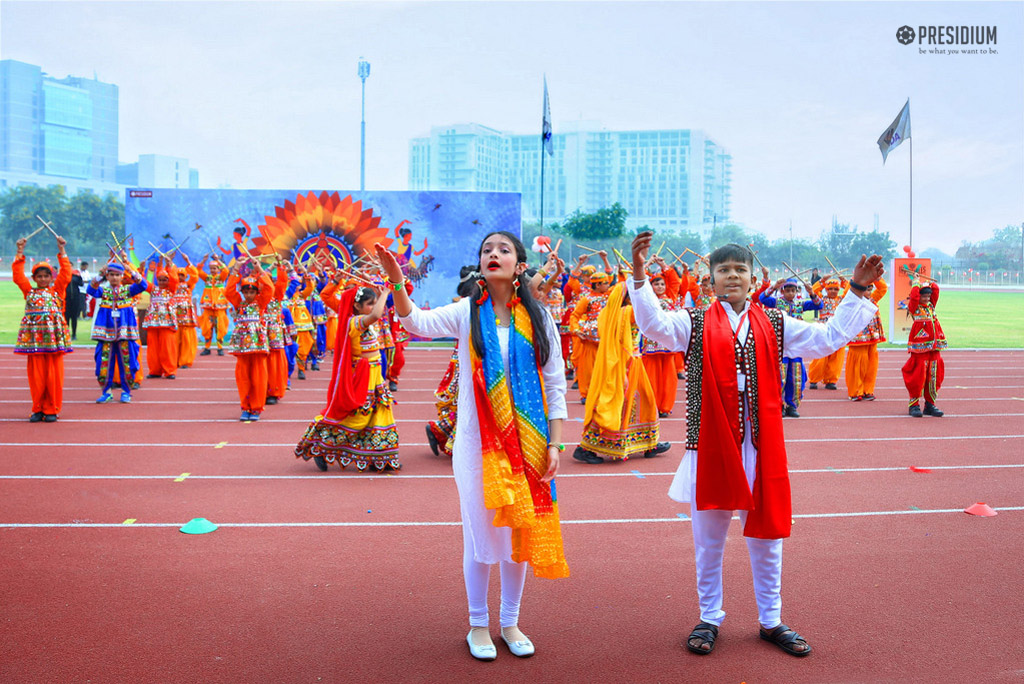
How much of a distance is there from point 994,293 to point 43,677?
49.7 m

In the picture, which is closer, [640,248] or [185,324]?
[640,248]

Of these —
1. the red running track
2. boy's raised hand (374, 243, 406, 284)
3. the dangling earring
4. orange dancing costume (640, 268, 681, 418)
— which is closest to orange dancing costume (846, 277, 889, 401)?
orange dancing costume (640, 268, 681, 418)

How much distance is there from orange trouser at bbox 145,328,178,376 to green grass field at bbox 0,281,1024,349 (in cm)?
716

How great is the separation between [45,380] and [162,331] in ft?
15.1

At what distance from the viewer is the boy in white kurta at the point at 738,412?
146 inches

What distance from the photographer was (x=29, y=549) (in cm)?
532

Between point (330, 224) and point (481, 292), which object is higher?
point (330, 224)

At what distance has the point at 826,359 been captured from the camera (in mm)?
14227

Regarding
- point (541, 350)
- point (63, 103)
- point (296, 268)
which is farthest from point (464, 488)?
point (63, 103)

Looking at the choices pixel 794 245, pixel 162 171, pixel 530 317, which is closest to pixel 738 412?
pixel 530 317

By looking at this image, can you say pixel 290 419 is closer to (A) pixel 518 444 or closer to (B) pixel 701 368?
(A) pixel 518 444

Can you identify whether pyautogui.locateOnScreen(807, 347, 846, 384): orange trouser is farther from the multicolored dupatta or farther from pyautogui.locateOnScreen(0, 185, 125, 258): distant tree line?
pyautogui.locateOnScreen(0, 185, 125, 258): distant tree line

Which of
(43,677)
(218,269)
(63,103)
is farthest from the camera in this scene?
(63,103)

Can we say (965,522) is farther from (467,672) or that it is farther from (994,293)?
(994,293)
